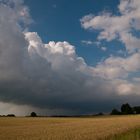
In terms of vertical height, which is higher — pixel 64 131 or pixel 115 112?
pixel 115 112

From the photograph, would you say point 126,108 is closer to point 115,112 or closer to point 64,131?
point 115,112

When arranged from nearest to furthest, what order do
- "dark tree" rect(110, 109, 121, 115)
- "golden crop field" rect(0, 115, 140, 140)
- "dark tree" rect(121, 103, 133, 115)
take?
1. "golden crop field" rect(0, 115, 140, 140)
2. "dark tree" rect(110, 109, 121, 115)
3. "dark tree" rect(121, 103, 133, 115)

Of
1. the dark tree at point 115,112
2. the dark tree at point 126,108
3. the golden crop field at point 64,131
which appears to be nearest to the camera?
the golden crop field at point 64,131

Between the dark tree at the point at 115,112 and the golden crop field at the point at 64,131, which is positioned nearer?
the golden crop field at the point at 64,131

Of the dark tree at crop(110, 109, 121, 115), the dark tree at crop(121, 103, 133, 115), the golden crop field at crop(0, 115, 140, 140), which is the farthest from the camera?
the dark tree at crop(121, 103, 133, 115)

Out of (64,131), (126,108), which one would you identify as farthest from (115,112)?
(64,131)

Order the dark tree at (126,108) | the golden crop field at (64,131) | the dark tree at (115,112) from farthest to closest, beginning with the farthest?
1. the dark tree at (126,108)
2. the dark tree at (115,112)
3. the golden crop field at (64,131)

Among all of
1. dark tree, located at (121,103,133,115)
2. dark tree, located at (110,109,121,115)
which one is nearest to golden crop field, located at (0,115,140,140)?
dark tree, located at (110,109,121,115)

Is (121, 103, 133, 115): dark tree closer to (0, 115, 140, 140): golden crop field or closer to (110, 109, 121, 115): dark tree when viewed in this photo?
(110, 109, 121, 115): dark tree

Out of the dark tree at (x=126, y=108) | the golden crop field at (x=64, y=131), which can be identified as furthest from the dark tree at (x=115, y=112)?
the golden crop field at (x=64, y=131)

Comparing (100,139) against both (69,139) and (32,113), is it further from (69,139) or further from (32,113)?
(32,113)

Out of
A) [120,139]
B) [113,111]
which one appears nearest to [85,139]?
[120,139]

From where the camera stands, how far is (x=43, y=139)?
79.8 ft

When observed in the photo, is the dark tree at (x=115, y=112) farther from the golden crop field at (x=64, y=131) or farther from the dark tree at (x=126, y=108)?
the golden crop field at (x=64, y=131)
